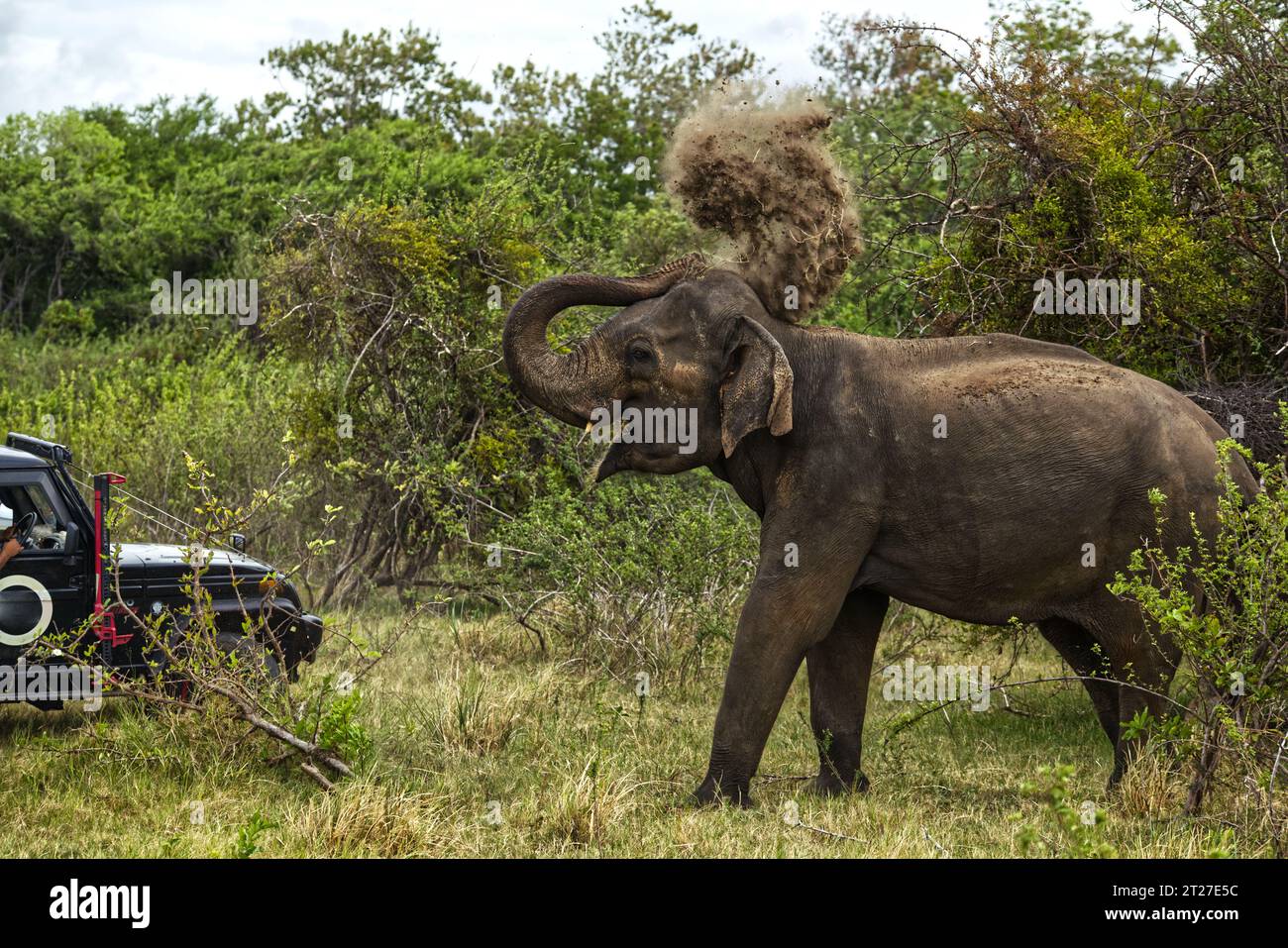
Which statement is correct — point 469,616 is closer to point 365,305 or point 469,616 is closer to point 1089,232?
point 365,305

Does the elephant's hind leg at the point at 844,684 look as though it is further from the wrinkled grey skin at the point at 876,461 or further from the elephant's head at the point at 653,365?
the elephant's head at the point at 653,365

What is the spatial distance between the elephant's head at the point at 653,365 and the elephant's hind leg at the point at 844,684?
1213mm

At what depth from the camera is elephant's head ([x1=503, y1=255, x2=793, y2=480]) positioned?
7.30m

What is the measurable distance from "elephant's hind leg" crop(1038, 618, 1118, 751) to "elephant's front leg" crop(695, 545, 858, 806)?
1377mm

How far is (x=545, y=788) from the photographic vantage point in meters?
7.43

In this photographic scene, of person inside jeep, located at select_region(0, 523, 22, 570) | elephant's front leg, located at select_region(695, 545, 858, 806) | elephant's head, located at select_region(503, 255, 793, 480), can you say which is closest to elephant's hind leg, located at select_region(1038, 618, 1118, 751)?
elephant's front leg, located at select_region(695, 545, 858, 806)

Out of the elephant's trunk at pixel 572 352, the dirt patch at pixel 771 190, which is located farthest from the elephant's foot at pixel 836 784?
the dirt patch at pixel 771 190

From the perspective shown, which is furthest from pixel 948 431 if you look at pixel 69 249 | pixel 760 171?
pixel 69 249

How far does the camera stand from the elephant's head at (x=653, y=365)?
287 inches

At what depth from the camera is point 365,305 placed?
13.4m

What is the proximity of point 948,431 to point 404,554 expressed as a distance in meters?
8.24

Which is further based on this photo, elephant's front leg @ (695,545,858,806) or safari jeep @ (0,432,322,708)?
safari jeep @ (0,432,322,708)

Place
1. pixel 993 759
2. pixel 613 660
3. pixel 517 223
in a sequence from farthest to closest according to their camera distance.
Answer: pixel 517 223, pixel 613 660, pixel 993 759

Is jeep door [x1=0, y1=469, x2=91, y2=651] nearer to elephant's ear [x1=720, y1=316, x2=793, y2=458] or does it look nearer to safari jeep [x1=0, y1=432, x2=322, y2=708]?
safari jeep [x1=0, y1=432, x2=322, y2=708]
